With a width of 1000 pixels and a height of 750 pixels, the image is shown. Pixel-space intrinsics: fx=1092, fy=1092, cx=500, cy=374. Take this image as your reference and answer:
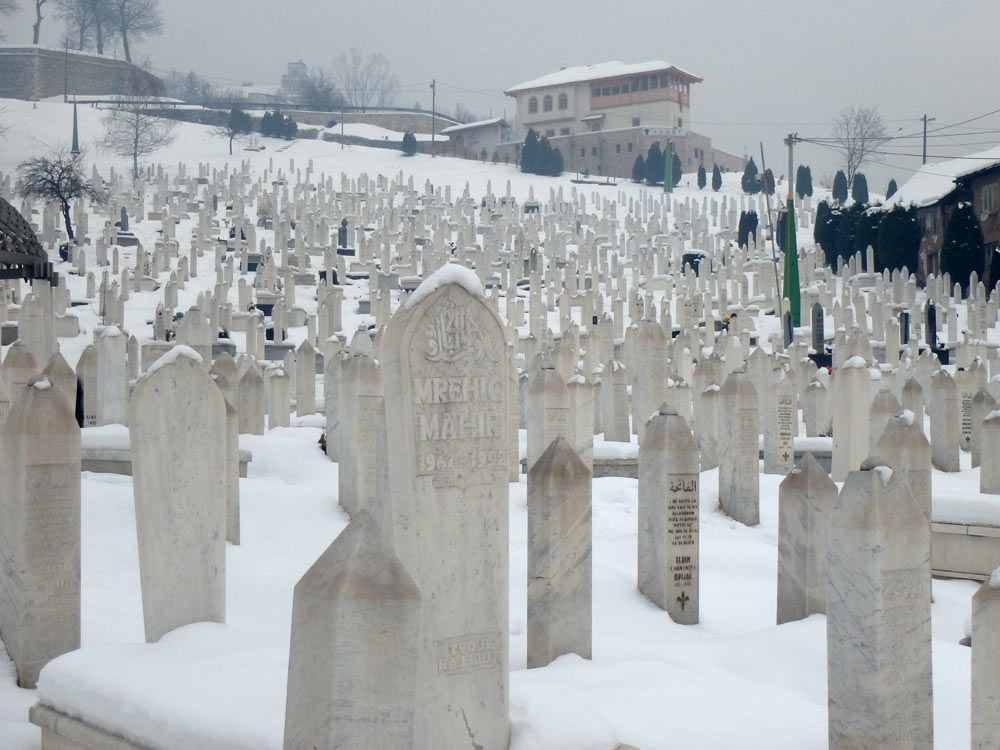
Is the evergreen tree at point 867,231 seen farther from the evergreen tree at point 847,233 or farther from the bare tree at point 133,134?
the bare tree at point 133,134

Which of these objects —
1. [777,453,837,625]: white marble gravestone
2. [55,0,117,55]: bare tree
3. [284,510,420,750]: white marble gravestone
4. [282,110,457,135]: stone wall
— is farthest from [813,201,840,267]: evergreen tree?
[55,0,117,55]: bare tree

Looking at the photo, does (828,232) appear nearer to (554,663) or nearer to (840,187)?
(840,187)

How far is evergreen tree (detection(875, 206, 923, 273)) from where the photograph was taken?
134ft

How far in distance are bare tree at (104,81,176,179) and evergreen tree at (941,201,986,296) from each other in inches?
1722

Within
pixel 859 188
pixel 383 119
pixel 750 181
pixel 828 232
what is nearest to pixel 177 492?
pixel 828 232

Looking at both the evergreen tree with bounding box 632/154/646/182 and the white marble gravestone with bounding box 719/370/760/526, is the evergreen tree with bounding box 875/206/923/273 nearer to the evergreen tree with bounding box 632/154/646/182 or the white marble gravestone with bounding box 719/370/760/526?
the white marble gravestone with bounding box 719/370/760/526

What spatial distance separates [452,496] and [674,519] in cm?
406

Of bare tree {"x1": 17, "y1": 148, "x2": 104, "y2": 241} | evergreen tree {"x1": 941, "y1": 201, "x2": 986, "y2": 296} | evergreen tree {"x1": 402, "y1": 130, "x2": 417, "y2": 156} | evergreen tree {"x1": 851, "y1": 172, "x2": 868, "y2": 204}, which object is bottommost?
evergreen tree {"x1": 941, "y1": 201, "x2": 986, "y2": 296}

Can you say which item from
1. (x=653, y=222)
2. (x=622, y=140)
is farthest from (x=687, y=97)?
(x=653, y=222)

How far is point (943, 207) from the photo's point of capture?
1640 inches

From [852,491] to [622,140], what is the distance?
286 ft

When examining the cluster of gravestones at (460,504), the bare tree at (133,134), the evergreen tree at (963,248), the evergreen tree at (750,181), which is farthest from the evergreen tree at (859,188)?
the cluster of gravestones at (460,504)

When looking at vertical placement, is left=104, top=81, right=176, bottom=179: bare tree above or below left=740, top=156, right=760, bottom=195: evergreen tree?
above

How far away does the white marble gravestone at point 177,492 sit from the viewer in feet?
20.1
